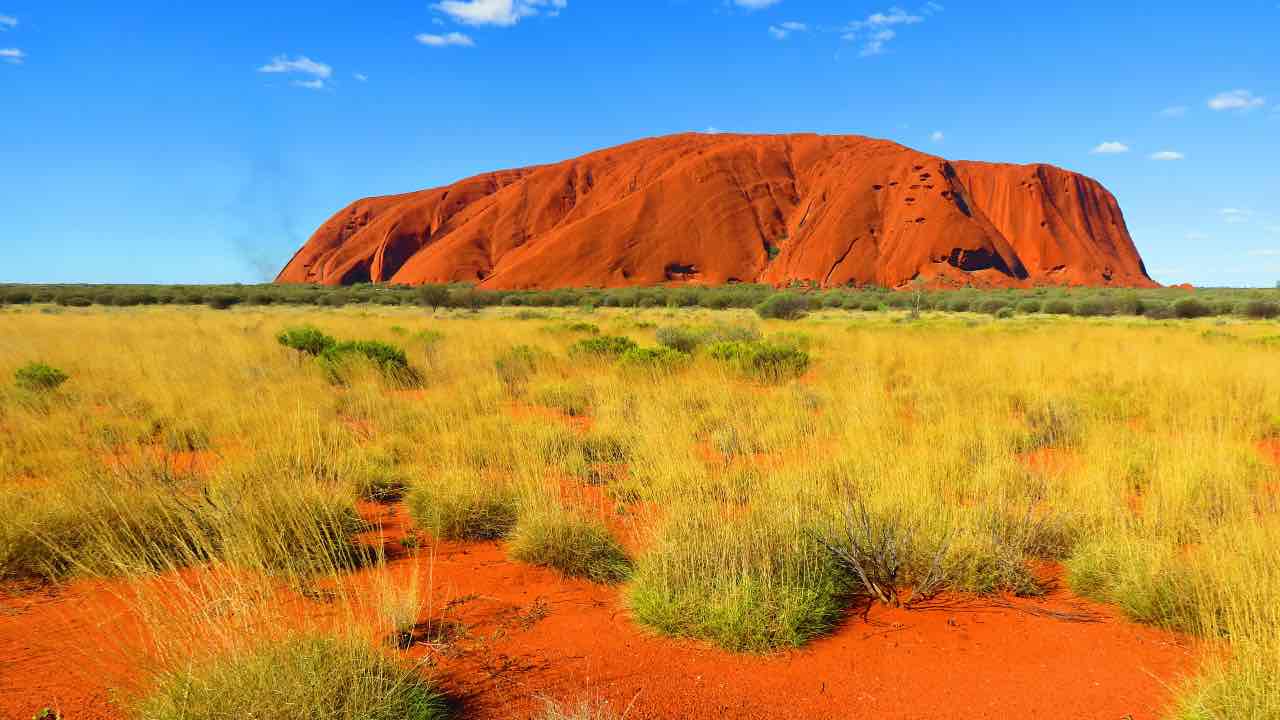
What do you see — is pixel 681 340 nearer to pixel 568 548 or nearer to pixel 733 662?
pixel 568 548

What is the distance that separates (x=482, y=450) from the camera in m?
5.69

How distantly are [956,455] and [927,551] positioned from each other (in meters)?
1.88

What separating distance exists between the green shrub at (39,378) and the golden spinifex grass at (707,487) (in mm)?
217

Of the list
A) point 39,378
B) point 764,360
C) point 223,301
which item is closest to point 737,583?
point 764,360

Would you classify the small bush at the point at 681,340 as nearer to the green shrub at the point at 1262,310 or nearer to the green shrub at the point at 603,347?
the green shrub at the point at 603,347

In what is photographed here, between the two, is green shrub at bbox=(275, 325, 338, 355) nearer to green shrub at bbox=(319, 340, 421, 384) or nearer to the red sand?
green shrub at bbox=(319, 340, 421, 384)

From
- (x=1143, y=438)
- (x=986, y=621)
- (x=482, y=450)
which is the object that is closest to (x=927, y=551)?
(x=986, y=621)

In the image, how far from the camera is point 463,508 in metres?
4.41

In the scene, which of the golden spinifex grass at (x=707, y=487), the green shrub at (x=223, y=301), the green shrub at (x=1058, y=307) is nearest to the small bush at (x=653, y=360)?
the golden spinifex grass at (x=707, y=487)

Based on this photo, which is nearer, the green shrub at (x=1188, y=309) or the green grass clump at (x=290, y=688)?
the green grass clump at (x=290, y=688)

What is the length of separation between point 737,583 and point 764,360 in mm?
7835

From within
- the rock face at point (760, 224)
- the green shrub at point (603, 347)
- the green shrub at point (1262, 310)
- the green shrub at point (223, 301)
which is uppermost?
the rock face at point (760, 224)

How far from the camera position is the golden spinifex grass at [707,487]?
3217 mm

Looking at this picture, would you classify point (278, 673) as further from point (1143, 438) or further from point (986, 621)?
point (1143, 438)
